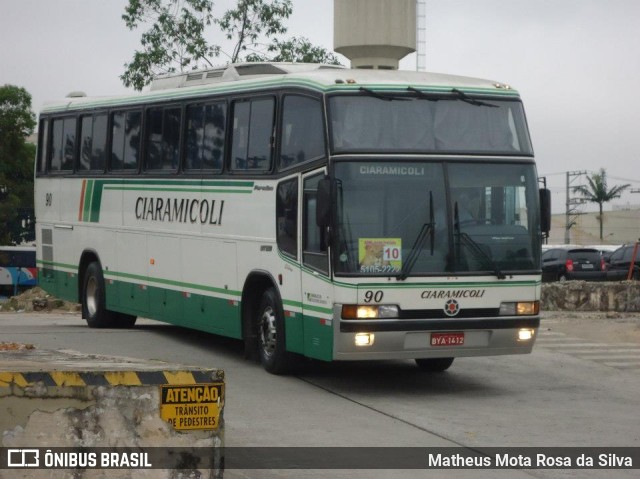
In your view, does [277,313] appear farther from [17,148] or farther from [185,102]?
[17,148]

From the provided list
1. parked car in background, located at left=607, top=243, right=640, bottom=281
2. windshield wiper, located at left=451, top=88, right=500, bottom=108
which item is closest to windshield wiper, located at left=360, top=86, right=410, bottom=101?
windshield wiper, located at left=451, top=88, right=500, bottom=108

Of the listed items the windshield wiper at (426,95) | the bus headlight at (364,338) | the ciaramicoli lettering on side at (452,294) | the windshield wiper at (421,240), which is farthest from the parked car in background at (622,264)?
the bus headlight at (364,338)

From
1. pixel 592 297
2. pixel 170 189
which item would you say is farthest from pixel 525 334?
pixel 592 297

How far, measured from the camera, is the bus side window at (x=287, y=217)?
1449 centimetres

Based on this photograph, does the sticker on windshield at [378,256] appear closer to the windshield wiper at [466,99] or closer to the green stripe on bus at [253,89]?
the green stripe on bus at [253,89]

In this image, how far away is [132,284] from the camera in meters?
19.6

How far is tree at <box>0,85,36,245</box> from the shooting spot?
61938mm

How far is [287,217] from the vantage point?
14.7 m

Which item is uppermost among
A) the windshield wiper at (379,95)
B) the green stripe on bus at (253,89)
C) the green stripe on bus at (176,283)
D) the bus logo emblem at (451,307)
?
the green stripe on bus at (253,89)

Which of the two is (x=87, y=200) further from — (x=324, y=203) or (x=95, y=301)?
(x=324, y=203)

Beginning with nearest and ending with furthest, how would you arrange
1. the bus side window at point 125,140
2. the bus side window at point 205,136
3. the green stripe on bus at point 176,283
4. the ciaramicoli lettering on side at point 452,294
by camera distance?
the ciaramicoli lettering on side at point 452,294 < the green stripe on bus at point 176,283 < the bus side window at point 205,136 < the bus side window at point 125,140

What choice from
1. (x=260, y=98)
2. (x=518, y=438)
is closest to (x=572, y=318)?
(x=260, y=98)

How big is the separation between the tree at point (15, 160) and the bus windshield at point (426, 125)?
49654 mm

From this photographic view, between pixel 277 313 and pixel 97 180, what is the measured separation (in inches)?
259
